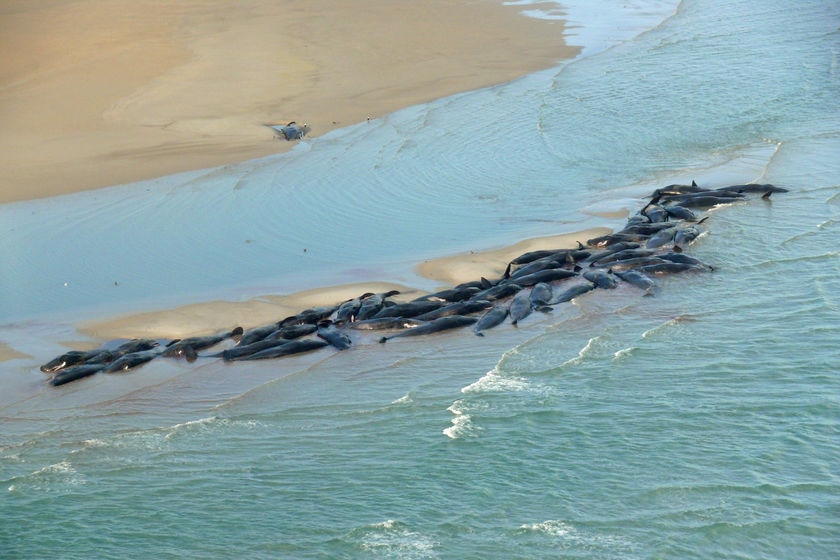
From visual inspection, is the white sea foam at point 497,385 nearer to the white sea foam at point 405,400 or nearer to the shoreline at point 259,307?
the white sea foam at point 405,400

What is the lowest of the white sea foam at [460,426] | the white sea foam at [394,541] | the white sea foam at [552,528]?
the white sea foam at [552,528]

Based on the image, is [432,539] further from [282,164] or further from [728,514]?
[282,164]

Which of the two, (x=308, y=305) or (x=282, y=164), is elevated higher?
(x=282, y=164)

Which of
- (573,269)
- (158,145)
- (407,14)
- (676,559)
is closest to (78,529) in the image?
(676,559)

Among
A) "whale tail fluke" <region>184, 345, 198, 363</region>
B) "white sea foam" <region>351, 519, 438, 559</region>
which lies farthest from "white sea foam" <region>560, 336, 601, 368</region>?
"whale tail fluke" <region>184, 345, 198, 363</region>

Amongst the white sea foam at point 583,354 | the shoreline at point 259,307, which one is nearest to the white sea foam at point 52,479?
the shoreline at point 259,307

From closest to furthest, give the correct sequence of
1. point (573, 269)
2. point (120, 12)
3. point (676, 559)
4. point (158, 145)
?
point (676, 559) < point (573, 269) < point (158, 145) < point (120, 12)

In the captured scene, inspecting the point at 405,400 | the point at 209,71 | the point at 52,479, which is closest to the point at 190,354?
the point at 52,479
